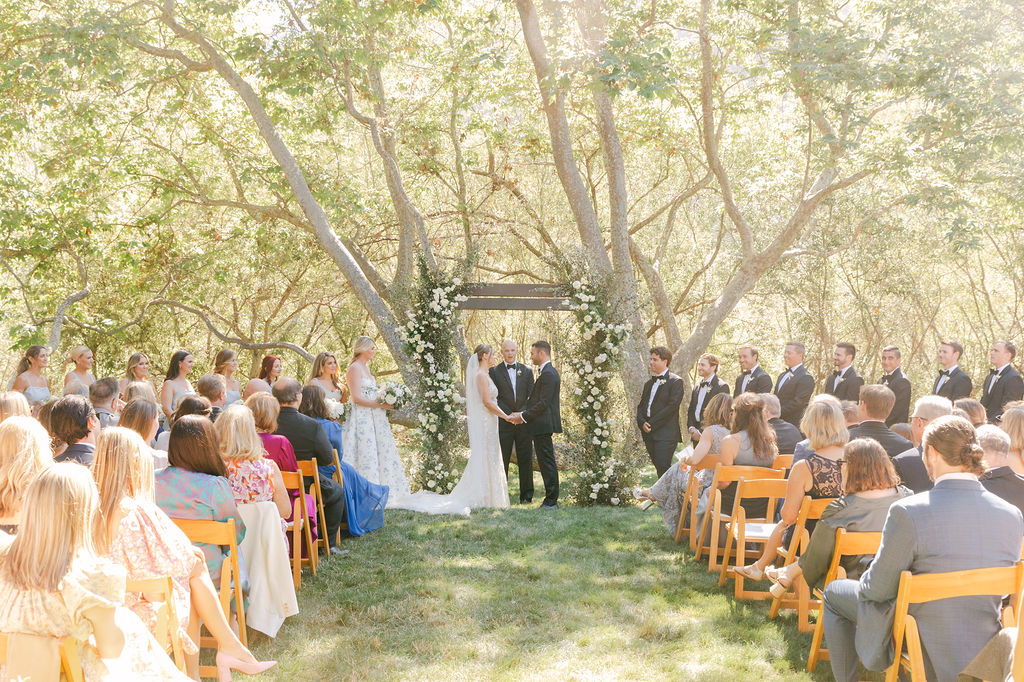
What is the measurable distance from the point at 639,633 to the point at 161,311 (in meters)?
14.6

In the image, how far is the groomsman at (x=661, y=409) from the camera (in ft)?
30.3

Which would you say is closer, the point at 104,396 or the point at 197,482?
the point at 197,482

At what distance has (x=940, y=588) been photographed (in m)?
3.41

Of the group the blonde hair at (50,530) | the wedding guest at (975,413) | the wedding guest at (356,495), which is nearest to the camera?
the blonde hair at (50,530)

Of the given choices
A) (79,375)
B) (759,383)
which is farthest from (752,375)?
(79,375)

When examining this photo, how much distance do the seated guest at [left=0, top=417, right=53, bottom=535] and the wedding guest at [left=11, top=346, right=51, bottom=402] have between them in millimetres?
5014

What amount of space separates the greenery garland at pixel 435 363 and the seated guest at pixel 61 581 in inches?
272

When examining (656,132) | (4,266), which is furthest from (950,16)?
(4,266)

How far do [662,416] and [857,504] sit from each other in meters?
4.91

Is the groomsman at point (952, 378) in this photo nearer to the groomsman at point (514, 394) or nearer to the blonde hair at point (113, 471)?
the groomsman at point (514, 394)

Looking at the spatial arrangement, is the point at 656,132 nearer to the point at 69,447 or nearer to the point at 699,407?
the point at 699,407

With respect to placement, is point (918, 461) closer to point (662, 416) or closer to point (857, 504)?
point (857, 504)

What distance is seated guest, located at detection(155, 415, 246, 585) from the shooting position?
460 cm

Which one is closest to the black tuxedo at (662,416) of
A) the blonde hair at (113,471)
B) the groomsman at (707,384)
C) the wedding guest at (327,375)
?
the groomsman at (707,384)
